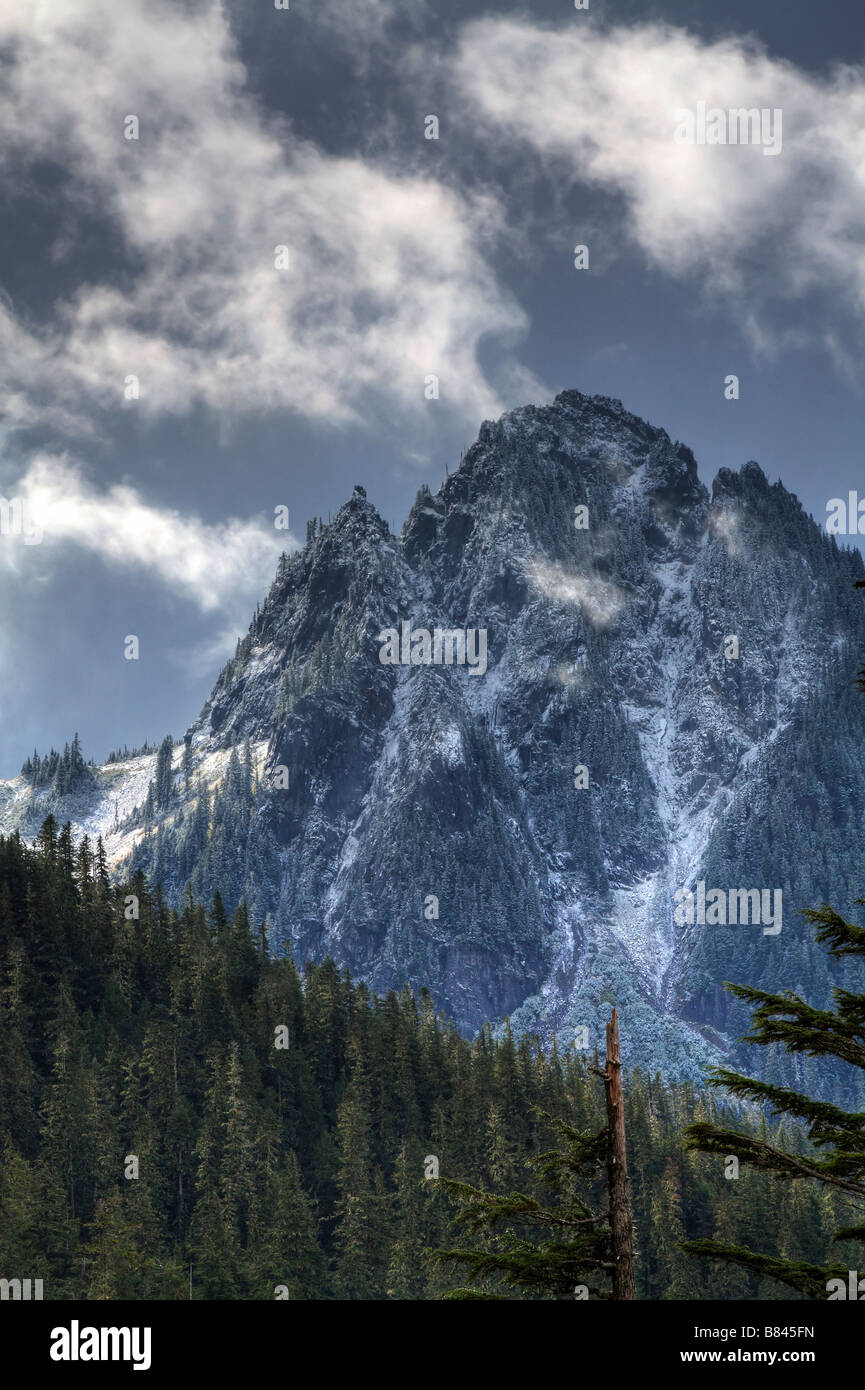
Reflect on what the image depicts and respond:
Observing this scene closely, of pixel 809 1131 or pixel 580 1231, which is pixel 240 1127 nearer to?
pixel 580 1231

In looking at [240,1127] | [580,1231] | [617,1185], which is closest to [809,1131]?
[617,1185]

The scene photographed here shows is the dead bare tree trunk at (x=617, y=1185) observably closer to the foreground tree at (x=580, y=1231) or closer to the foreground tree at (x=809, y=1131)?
the foreground tree at (x=580, y=1231)

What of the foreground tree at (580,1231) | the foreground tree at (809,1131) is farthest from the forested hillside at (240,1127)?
the foreground tree at (809,1131)

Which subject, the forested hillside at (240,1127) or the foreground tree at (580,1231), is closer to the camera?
the foreground tree at (580,1231)

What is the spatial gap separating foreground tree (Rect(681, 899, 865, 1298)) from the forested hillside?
74.5 meters

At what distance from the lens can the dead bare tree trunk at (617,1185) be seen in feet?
54.2

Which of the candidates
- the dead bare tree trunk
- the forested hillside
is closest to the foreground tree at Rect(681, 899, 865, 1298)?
the dead bare tree trunk

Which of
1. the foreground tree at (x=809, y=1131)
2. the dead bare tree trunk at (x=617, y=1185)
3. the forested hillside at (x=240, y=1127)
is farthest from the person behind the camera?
the forested hillside at (x=240, y=1127)

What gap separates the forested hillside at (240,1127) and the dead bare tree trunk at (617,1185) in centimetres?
7301

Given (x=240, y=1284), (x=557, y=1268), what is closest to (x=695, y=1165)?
(x=240, y=1284)

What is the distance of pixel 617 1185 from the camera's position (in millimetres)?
16906

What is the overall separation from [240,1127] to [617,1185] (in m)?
106

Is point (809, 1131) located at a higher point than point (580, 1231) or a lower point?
higher
